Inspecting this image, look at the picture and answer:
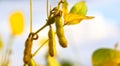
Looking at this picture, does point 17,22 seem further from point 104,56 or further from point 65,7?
point 104,56

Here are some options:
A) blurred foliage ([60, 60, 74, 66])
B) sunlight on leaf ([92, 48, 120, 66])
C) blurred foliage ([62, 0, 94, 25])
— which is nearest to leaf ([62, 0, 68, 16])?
blurred foliage ([62, 0, 94, 25])

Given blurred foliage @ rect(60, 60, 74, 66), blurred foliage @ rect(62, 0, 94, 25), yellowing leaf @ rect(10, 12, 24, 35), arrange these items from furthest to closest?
yellowing leaf @ rect(10, 12, 24, 35) < blurred foliage @ rect(60, 60, 74, 66) < blurred foliage @ rect(62, 0, 94, 25)

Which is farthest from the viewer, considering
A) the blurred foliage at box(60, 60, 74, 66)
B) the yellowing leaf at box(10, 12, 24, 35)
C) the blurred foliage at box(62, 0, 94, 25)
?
the yellowing leaf at box(10, 12, 24, 35)

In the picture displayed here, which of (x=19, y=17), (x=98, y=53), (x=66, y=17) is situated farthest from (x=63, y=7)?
(x=19, y=17)

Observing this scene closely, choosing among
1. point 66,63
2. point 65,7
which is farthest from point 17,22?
point 65,7

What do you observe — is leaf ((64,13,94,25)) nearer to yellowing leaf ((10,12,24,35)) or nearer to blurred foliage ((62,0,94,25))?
blurred foliage ((62,0,94,25))

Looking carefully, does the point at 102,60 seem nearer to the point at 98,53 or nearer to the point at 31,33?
the point at 98,53
